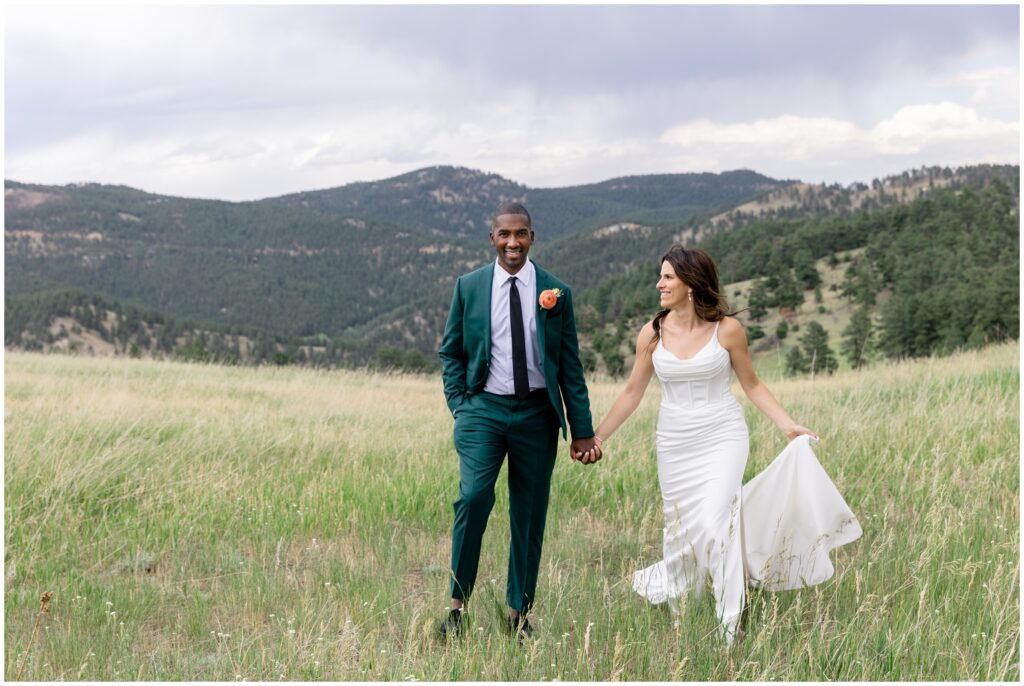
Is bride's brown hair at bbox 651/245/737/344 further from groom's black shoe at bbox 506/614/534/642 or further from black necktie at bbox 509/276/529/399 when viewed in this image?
groom's black shoe at bbox 506/614/534/642

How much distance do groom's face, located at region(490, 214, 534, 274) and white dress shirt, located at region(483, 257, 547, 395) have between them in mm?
75

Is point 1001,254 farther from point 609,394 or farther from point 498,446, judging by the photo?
point 498,446

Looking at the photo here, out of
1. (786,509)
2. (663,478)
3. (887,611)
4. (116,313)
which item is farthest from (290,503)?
(116,313)

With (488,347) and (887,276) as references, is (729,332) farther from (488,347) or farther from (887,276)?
(887,276)

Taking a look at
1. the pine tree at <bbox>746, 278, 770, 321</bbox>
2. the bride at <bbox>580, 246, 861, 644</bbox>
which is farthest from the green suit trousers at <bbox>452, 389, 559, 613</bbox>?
the pine tree at <bbox>746, 278, 770, 321</bbox>

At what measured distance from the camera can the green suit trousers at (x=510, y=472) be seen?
4.08 metres

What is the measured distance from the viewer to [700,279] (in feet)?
14.6

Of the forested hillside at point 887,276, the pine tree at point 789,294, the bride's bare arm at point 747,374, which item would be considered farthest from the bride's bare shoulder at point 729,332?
the pine tree at point 789,294

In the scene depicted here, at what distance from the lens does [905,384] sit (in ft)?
39.6

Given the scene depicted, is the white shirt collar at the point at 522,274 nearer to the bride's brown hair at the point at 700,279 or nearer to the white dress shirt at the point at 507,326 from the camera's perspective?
the white dress shirt at the point at 507,326

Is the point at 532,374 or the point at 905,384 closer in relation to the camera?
the point at 532,374

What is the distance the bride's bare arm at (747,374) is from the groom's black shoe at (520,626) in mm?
1650

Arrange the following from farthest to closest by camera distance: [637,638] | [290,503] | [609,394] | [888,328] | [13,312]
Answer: [13,312] → [888,328] → [609,394] → [290,503] → [637,638]

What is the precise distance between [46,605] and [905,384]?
11436mm
